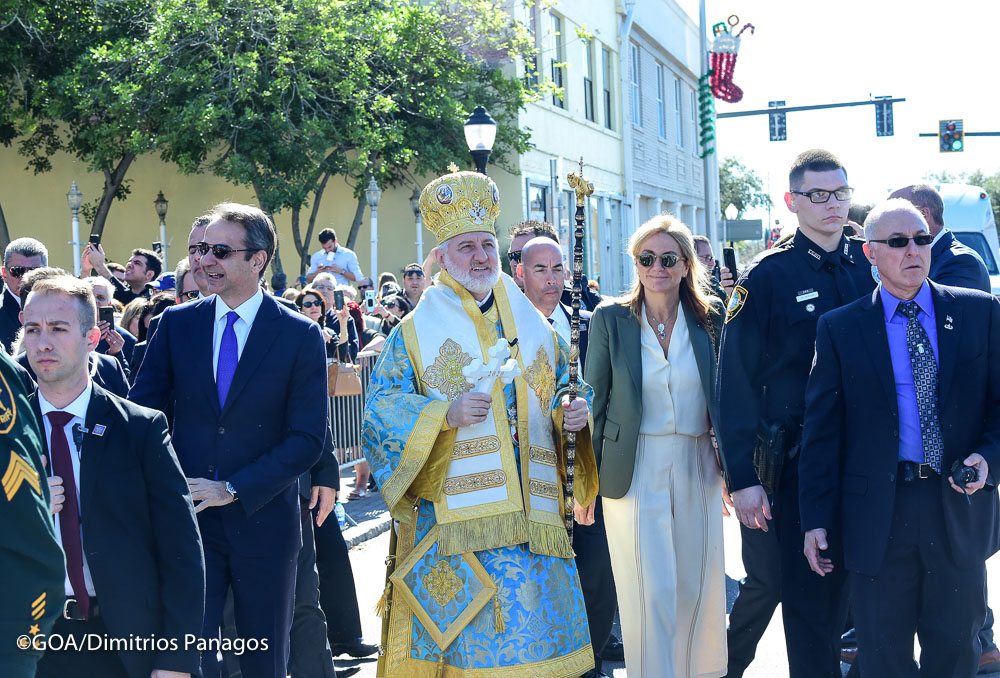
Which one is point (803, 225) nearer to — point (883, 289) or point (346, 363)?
point (883, 289)

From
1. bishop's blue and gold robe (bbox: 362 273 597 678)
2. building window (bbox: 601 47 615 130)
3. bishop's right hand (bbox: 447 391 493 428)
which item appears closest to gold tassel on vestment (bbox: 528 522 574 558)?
bishop's blue and gold robe (bbox: 362 273 597 678)

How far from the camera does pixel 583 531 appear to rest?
6.17 meters

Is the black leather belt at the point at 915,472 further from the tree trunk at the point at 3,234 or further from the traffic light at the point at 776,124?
the traffic light at the point at 776,124

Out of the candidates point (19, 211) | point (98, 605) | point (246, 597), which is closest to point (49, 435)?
point (98, 605)

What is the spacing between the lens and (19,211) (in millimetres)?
24391

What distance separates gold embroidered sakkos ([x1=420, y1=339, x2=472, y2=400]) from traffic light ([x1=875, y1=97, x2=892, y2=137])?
84.2 ft

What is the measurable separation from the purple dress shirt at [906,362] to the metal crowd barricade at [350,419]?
6710 mm

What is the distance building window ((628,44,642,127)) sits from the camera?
3291cm

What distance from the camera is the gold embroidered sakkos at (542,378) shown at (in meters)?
4.46

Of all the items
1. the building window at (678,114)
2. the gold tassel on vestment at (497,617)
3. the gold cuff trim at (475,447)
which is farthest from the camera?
the building window at (678,114)

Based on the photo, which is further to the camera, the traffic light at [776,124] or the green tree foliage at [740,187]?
the green tree foliage at [740,187]

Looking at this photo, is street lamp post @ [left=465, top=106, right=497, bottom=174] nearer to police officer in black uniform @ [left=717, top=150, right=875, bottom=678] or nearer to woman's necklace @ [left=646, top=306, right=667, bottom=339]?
woman's necklace @ [left=646, top=306, right=667, bottom=339]

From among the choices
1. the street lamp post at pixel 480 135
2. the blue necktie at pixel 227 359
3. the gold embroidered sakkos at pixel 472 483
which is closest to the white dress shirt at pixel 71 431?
the blue necktie at pixel 227 359

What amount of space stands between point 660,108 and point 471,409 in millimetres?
33825
